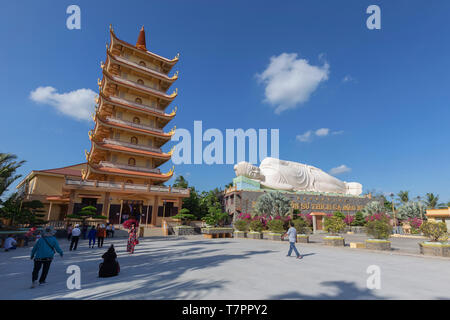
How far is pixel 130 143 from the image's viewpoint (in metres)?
26.9

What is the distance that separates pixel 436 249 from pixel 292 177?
27137mm

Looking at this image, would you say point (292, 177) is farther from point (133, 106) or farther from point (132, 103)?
point (132, 103)

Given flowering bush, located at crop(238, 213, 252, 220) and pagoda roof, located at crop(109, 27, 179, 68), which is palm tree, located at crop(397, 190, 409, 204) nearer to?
flowering bush, located at crop(238, 213, 252, 220)

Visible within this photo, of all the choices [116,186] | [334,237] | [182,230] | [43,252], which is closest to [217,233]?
[182,230]

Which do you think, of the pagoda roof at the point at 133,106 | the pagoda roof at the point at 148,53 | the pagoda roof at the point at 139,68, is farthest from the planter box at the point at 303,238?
the pagoda roof at the point at 148,53

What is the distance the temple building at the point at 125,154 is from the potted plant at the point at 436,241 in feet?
70.3

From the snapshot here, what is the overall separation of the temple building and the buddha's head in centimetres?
993

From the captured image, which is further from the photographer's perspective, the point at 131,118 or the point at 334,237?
the point at 131,118

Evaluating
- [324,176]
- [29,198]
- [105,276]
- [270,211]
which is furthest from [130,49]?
[324,176]

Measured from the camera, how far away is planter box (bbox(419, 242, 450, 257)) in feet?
31.8

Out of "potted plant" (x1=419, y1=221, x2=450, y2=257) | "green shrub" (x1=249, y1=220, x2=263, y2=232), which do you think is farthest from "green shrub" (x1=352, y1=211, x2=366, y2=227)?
"potted plant" (x1=419, y1=221, x2=450, y2=257)

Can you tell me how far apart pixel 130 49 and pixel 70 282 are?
3144 cm

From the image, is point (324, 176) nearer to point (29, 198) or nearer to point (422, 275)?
point (422, 275)
